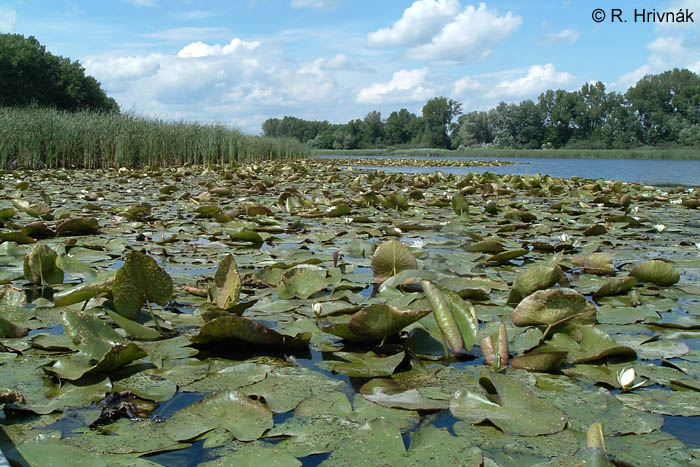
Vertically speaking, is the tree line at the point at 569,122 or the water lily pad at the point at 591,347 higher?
the tree line at the point at 569,122

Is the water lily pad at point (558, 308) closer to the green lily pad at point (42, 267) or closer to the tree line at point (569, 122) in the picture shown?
the green lily pad at point (42, 267)

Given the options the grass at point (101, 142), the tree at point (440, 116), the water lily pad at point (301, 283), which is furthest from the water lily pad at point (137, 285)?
the tree at point (440, 116)

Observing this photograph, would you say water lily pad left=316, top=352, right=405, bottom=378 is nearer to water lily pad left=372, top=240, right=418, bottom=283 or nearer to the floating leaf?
the floating leaf

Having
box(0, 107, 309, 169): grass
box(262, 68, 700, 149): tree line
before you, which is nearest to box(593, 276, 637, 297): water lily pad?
box(0, 107, 309, 169): grass

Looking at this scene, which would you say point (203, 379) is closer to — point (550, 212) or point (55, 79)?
point (550, 212)

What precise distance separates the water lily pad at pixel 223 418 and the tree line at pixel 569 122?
38.5 metres

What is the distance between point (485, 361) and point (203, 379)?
0.62 m

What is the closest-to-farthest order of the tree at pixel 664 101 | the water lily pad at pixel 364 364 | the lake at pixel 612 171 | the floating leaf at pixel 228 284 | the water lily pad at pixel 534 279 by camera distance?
the water lily pad at pixel 364 364 → the floating leaf at pixel 228 284 → the water lily pad at pixel 534 279 → the lake at pixel 612 171 → the tree at pixel 664 101

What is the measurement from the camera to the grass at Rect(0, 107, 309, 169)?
8.69 metres

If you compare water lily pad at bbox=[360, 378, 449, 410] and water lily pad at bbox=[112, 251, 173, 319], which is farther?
water lily pad at bbox=[112, 251, 173, 319]

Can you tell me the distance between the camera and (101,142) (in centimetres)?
967

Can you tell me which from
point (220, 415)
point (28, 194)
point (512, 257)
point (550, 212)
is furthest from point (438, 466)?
point (28, 194)

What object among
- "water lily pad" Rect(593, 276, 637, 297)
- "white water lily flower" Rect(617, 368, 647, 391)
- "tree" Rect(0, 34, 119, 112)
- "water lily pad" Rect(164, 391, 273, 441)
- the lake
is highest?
"tree" Rect(0, 34, 119, 112)

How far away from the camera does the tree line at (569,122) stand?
42.2 m
